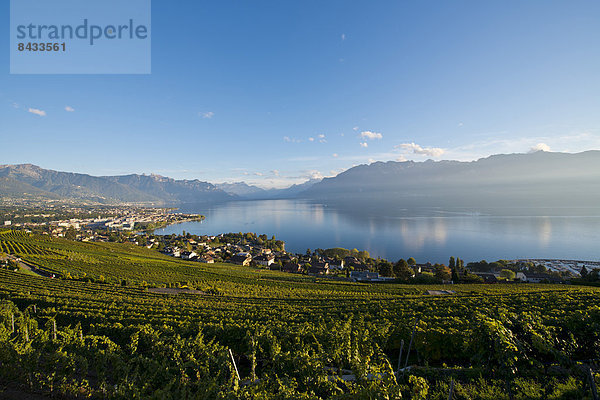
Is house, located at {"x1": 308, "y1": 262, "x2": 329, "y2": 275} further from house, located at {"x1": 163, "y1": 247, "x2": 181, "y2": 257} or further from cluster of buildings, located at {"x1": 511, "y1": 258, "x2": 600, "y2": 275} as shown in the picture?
cluster of buildings, located at {"x1": 511, "y1": 258, "x2": 600, "y2": 275}

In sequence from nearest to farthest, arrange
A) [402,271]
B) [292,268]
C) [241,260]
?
[402,271] → [292,268] → [241,260]

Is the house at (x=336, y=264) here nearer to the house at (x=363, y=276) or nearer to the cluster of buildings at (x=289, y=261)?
the cluster of buildings at (x=289, y=261)

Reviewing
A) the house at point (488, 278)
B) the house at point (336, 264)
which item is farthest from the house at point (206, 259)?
the house at point (488, 278)

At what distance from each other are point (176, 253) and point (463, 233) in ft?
361

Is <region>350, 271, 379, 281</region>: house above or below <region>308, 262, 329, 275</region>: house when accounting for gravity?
above

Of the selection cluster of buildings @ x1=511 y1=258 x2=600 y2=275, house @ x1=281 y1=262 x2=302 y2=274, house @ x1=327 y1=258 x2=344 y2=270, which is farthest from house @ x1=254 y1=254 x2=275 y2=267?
cluster of buildings @ x1=511 y1=258 x2=600 y2=275

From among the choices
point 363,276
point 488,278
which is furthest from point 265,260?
point 488,278

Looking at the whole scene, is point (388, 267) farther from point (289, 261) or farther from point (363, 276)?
point (289, 261)

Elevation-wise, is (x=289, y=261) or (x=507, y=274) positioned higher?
(x=507, y=274)

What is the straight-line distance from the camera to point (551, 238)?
89062 mm

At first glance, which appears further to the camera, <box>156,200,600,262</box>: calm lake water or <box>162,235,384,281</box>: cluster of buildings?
<box>156,200,600,262</box>: calm lake water

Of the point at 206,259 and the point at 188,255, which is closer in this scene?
the point at 206,259

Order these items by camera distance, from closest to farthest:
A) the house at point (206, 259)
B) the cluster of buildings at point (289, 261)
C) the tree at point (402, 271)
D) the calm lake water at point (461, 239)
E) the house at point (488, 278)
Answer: the house at point (488, 278) < the tree at point (402, 271) < the cluster of buildings at point (289, 261) < the house at point (206, 259) < the calm lake water at point (461, 239)

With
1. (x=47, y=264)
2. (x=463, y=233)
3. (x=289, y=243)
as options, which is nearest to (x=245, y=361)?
(x=47, y=264)
